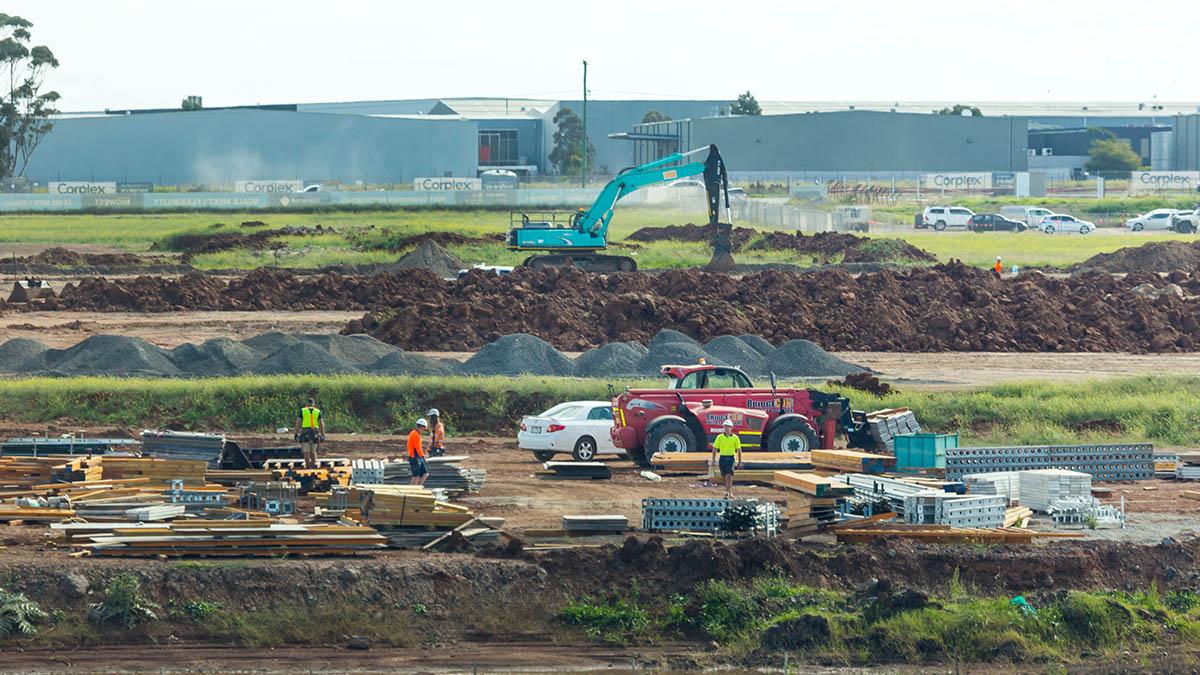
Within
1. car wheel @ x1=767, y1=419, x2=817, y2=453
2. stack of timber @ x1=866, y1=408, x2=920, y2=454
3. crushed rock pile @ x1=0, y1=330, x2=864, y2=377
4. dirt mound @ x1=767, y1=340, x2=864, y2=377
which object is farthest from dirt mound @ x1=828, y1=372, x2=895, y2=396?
car wheel @ x1=767, y1=419, x2=817, y2=453

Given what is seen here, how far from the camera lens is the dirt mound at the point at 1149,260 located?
6650cm

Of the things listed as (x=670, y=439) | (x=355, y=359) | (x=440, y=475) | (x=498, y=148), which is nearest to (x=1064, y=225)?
(x=355, y=359)

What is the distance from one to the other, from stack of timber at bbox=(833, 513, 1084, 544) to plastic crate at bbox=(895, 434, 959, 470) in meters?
4.35

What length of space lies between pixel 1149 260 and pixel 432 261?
29453 millimetres

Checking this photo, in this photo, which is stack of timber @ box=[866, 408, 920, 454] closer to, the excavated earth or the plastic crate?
the plastic crate

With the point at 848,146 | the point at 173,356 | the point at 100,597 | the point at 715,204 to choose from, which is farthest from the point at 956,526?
the point at 848,146

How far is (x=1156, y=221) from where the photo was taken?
301 feet

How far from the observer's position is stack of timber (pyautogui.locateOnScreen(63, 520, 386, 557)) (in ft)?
67.1

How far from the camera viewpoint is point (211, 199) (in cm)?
9819

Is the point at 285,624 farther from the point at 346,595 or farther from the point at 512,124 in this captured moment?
the point at 512,124

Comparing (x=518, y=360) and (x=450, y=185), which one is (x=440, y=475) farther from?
(x=450, y=185)

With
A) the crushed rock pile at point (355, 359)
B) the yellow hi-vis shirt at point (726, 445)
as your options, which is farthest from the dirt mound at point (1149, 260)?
the yellow hi-vis shirt at point (726, 445)

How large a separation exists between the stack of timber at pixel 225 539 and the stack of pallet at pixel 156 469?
13.8 feet

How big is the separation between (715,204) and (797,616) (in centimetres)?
3855
